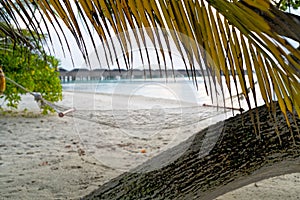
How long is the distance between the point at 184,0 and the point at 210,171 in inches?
31.3

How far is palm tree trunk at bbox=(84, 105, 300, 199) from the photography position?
108 centimetres

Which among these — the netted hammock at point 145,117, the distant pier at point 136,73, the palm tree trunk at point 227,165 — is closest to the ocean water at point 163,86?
the distant pier at point 136,73

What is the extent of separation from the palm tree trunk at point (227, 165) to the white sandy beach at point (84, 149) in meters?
0.67

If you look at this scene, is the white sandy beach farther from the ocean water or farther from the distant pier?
the distant pier

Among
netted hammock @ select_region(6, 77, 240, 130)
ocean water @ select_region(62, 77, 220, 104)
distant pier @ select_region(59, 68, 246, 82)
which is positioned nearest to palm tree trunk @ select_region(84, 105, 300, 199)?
ocean water @ select_region(62, 77, 220, 104)

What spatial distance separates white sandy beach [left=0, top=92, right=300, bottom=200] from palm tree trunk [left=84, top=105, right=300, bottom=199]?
673 mm

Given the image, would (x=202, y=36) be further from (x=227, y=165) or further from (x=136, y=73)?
(x=227, y=165)

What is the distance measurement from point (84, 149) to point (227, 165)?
221 centimetres

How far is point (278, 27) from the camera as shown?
0.40 meters

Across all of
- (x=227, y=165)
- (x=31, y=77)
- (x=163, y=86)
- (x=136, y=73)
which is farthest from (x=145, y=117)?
(x=136, y=73)

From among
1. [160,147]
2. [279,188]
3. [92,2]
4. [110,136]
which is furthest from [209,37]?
[110,136]

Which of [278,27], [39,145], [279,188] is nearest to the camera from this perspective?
[278,27]

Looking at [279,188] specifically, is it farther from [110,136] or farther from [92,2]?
[110,136]

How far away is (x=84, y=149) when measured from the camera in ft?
10.3
